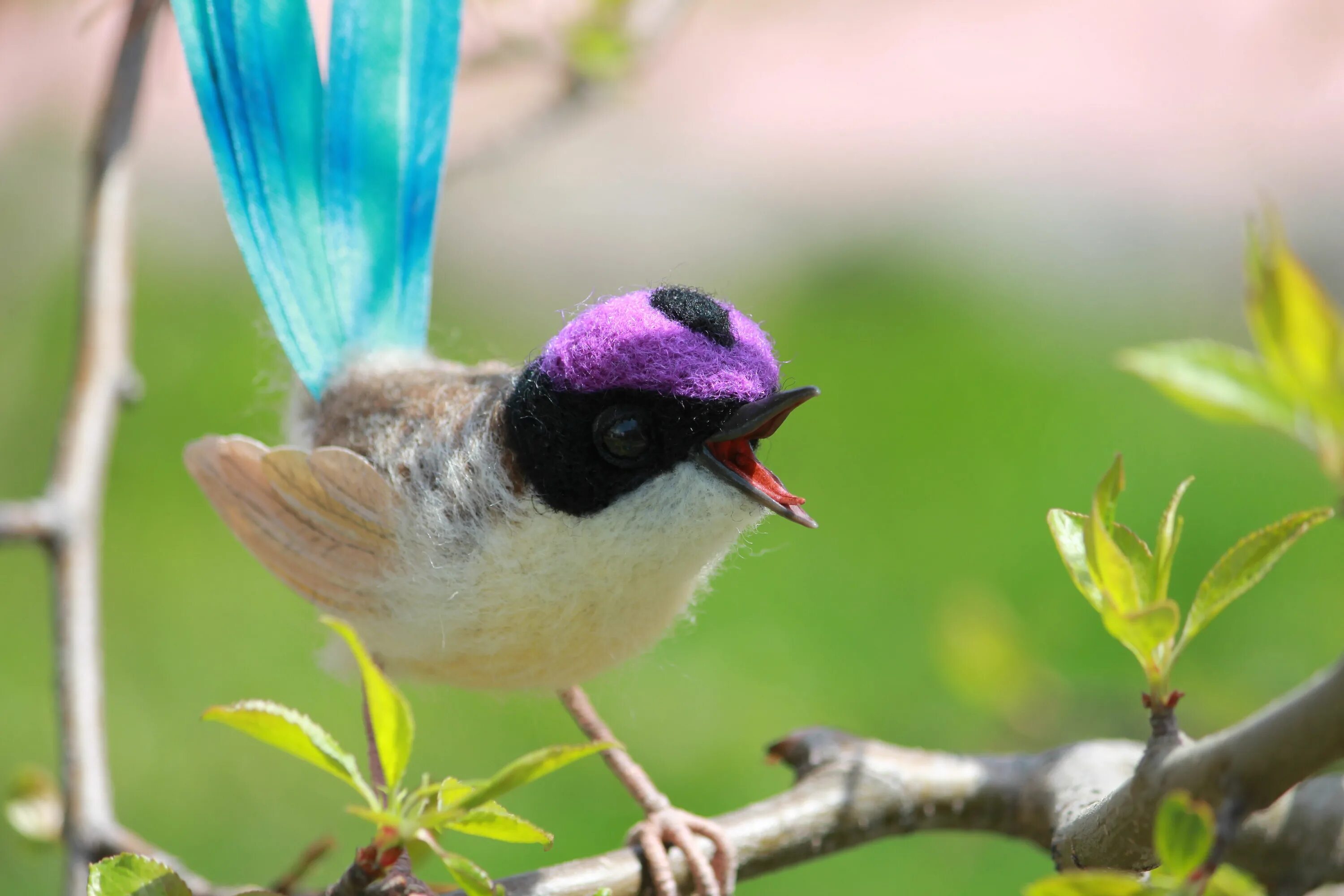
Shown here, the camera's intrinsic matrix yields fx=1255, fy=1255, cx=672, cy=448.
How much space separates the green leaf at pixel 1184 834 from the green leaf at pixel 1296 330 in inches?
7.5

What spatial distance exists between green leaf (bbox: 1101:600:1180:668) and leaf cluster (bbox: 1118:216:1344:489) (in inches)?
4.9

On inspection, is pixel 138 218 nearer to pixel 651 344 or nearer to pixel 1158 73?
pixel 1158 73

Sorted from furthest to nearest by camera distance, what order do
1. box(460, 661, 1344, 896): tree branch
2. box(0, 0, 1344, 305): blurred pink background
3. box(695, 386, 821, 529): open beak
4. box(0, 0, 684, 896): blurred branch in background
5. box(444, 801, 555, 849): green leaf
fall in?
box(0, 0, 1344, 305): blurred pink background
box(0, 0, 684, 896): blurred branch in background
box(695, 386, 821, 529): open beak
box(444, 801, 555, 849): green leaf
box(460, 661, 1344, 896): tree branch

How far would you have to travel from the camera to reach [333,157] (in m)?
1.16

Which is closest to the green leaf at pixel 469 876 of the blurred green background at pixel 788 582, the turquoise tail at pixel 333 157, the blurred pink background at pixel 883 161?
the turquoise tail at pixel 333 157

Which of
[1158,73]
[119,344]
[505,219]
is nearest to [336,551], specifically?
[119,344]

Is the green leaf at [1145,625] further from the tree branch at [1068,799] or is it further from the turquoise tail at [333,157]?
the turquoise tail at [333,157]

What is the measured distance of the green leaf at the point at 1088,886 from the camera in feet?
1.86

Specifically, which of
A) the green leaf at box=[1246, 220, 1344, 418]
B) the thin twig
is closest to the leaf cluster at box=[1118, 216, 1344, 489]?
the green leaf at box=[1246, 220, 1344, 418]

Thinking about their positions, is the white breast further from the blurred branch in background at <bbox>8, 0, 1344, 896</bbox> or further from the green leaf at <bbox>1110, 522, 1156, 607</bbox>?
the green leaf at <bbox>1110, 522, 1156, 607</bbox>

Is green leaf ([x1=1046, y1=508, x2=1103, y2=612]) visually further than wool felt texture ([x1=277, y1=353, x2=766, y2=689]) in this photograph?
No

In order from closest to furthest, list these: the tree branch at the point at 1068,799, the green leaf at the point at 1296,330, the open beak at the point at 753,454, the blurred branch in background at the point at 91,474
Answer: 1. the green leaf at the point at 1296,330
2. the tree branch at the point at 1068,799
3. the open beak at the point at 753,454
4. the blurred branch in background at the point at 91,474

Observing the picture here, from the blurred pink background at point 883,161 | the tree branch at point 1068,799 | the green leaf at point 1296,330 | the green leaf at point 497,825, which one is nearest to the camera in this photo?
the green leaf at point 1296,330

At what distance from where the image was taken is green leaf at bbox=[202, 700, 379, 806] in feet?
2.29
